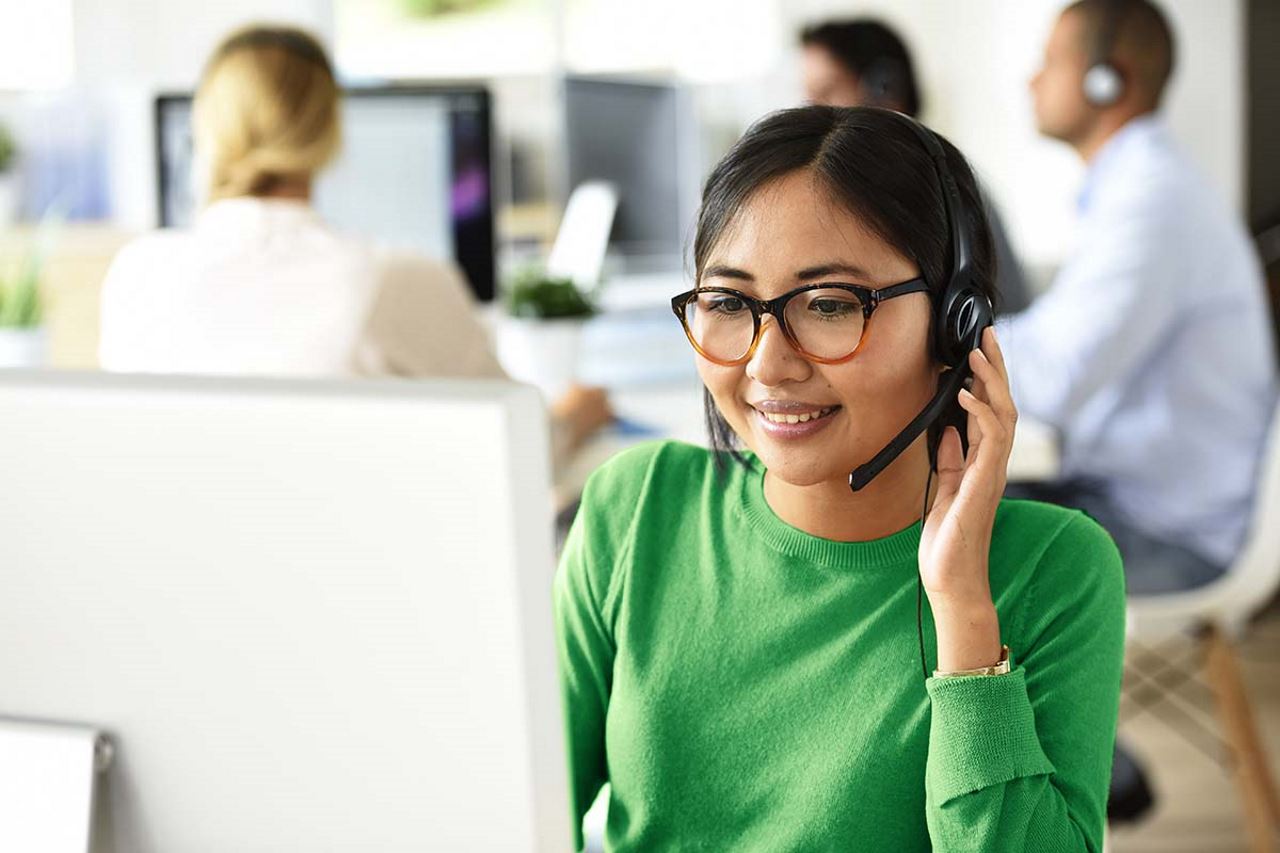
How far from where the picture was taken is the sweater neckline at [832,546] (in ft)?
3.20

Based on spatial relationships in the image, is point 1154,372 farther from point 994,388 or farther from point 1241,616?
point 994,388

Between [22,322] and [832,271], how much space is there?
1681 mm

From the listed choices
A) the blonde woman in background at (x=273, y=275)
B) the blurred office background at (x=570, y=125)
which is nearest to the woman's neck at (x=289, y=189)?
the blonde woman in background at (x=273, y=275)

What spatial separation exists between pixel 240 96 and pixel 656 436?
725mm

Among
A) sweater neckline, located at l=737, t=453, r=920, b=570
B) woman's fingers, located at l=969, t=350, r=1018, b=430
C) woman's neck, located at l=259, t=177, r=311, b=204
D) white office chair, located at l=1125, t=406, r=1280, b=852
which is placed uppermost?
woman's neck, located at l=259, t=177, r=311, b=204

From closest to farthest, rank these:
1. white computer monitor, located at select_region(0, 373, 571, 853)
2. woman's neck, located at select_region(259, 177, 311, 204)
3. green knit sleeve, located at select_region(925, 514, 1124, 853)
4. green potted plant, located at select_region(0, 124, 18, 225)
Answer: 1. white computer monitor, located at select_region(0, 373, 571, 853)
2. green knit sleeve, located at select_region(925, 514, 1124, 853)
3. woman's neck, located at select_region(259, 177, 311, 204)
4. green potted plant, located at select_region(0, 124, 18, 225)

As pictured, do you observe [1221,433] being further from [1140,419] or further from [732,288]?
[732,288]

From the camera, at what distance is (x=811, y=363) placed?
92cm

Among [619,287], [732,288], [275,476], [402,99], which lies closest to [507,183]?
[619,287]

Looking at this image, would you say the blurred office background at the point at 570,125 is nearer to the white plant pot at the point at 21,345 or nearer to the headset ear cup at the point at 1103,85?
the white plant pot at the point at 21,345

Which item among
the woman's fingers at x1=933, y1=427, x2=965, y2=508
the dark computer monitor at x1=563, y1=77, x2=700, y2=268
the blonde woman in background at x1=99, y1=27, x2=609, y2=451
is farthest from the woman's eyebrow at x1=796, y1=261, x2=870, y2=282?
the dark computer monitor at x1=563, y1=77, x2=700, y2=268

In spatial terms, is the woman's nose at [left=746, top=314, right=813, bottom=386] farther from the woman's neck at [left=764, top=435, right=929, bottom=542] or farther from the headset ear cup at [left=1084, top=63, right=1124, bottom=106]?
the headset ear cup at [left=1084, top=63, right=1124, bottom=106]

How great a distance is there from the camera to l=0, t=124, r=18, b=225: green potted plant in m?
3.54

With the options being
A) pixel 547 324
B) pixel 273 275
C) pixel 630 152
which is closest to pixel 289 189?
pixel 273 275
